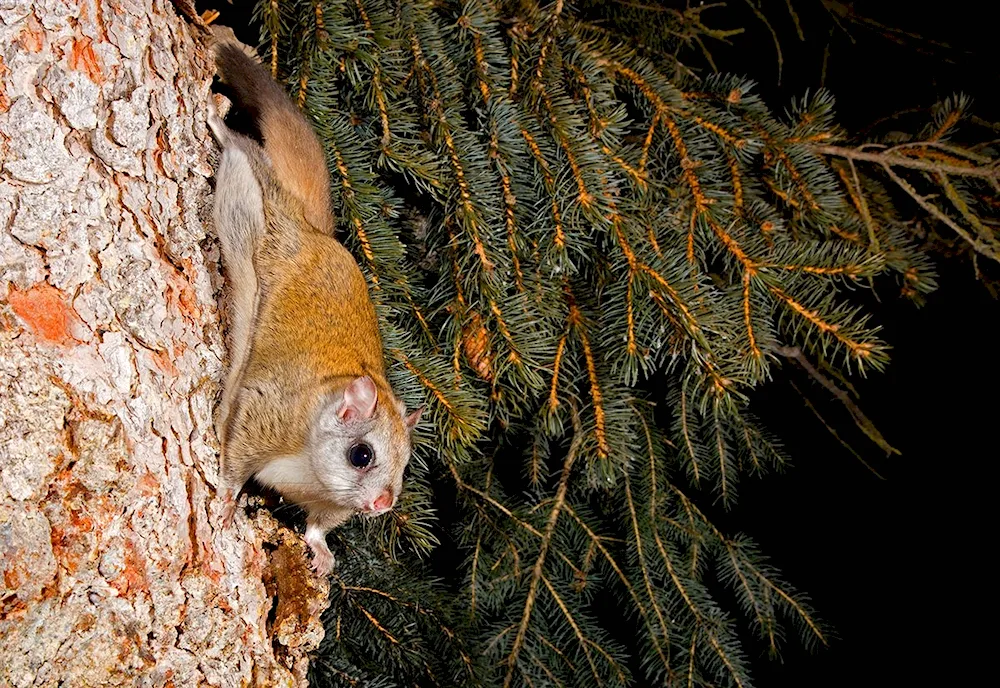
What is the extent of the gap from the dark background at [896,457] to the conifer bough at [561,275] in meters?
0.54

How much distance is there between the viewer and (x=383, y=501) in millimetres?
1328

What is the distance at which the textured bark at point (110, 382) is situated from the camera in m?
0.89

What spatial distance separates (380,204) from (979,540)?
212 centimetres

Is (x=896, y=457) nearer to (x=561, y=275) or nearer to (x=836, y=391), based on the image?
(x=836, y=391)

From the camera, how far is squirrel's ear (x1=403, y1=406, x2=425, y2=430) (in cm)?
135

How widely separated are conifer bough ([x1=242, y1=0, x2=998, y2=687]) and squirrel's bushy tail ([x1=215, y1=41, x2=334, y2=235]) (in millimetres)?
35

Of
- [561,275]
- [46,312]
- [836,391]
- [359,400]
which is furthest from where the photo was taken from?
[836,391]

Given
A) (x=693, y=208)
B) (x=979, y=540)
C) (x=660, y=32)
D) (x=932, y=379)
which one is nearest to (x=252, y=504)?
(x=693, y=208)

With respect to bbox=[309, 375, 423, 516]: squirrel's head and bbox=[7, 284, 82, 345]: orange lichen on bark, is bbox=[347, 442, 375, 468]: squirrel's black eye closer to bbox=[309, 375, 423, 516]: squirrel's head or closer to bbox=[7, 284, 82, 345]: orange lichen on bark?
bbox=[309, 375, 423, 516]: squirrel's head

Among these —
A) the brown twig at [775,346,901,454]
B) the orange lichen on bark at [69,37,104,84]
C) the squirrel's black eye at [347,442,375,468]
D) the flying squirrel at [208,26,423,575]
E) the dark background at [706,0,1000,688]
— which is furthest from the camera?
the dark background at [706,0,1000,688]

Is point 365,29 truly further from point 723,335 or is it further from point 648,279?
point 723,335

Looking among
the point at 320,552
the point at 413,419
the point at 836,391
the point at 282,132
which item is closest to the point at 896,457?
the point at 836,391

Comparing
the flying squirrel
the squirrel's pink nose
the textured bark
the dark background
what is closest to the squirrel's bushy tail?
the flying squirrel

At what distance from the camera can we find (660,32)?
72.2 inches
